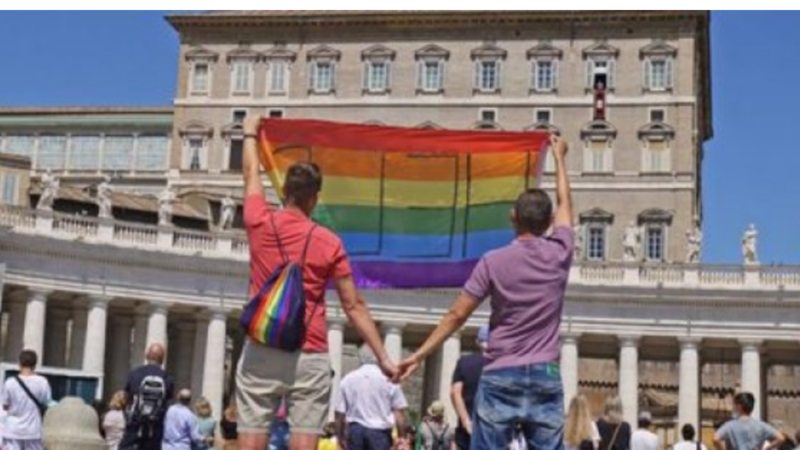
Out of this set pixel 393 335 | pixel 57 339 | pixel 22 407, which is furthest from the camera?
pixel 57 339

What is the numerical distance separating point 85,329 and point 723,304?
25.1 metres

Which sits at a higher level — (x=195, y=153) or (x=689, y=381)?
(x=195, y=153)

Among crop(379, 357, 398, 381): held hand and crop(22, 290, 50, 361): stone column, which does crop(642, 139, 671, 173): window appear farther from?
crop(379, 357, 398, 381): held hand

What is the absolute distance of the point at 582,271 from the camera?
62.2 metres

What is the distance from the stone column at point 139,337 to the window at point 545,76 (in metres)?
27.5

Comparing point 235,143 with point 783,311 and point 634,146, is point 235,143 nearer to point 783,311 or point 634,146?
point 634,146

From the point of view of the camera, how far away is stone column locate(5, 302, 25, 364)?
55531mm

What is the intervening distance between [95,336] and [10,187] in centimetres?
1264

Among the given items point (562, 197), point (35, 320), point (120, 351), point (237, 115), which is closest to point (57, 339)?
point (120, 351)

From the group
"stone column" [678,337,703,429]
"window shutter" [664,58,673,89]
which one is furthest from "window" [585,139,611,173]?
"stone column" [678,337,703,429]

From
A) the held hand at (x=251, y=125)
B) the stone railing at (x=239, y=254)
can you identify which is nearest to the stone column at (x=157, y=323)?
the stone railing at (x=239, y=254)

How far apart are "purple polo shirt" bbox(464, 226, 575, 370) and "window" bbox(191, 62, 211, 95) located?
7256 cm

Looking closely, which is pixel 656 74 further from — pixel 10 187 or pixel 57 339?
pixel 57 339

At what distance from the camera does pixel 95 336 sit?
56.5 meters
